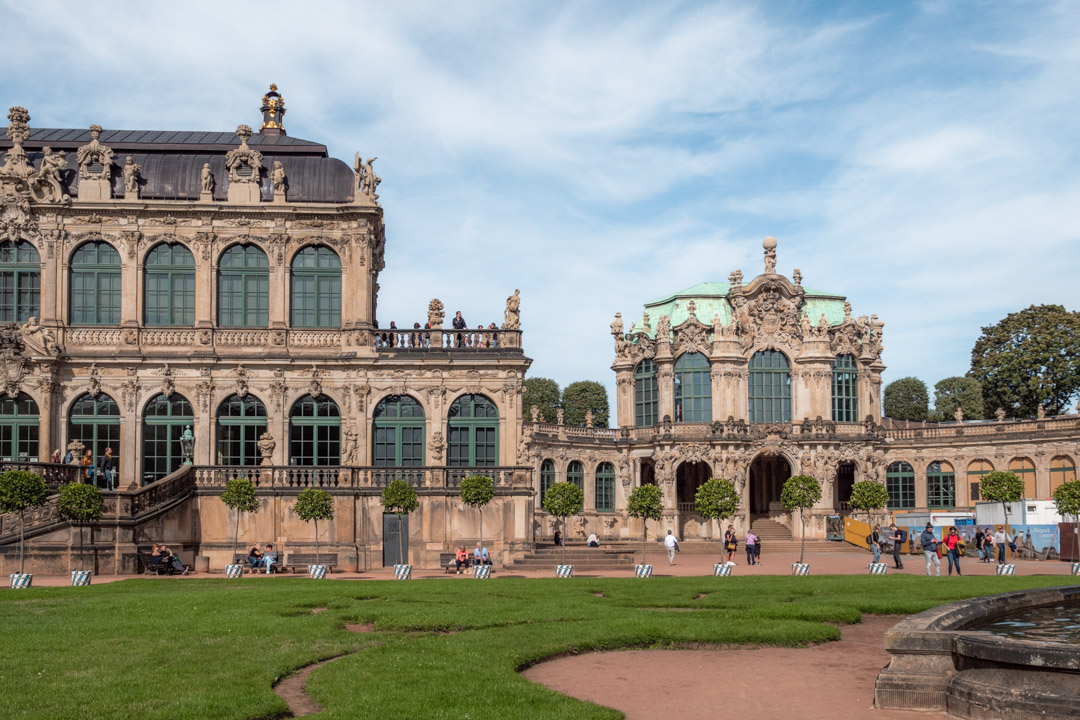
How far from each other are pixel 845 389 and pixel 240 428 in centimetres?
4085

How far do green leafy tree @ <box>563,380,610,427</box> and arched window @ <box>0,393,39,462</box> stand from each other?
225 feet

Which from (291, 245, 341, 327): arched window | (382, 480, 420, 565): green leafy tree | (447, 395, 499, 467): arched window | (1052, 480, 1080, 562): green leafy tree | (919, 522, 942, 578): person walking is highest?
(291, 245, 341, 327): arched window

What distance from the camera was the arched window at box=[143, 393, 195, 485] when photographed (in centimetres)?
4800

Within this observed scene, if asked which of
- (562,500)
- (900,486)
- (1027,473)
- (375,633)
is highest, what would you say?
(1027,473)

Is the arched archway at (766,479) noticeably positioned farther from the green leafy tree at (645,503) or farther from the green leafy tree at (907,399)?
the green leafy tree at (907,399)

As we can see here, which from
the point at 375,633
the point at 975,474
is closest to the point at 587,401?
the point at 975,474

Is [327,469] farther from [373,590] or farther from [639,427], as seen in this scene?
[639,427]

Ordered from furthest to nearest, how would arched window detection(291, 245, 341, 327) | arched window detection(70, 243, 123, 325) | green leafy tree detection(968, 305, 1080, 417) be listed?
1. green leafy tree detection(968, 305, 1080, 417)
2. arched window detection(291, 245, 341, 327)
3. arched window detection(70, 243, 123, 325)

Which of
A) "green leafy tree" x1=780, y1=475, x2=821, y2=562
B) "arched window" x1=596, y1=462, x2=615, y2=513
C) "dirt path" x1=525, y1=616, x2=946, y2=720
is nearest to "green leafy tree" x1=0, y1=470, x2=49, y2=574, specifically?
"dirt path" x1=525, y1=616, x2=946, y2=720

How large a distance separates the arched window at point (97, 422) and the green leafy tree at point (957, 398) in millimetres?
75810

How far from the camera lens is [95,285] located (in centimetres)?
4903

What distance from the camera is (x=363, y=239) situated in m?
49.7

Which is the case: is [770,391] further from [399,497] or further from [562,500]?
[399,497]

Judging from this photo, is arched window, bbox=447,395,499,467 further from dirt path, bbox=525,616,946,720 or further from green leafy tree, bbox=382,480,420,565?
dirt path, bbox=525,616,946,720
